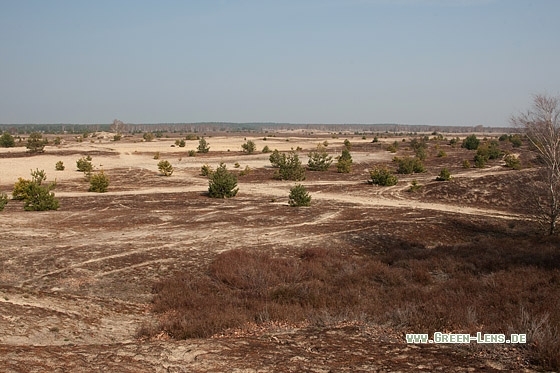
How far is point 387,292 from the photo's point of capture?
11.4m

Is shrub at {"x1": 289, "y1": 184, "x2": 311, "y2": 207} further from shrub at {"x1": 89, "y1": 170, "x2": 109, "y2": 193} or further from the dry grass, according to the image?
shrub at {"x1": 89, "y1": 170, "x2": 109, "y2": 193}

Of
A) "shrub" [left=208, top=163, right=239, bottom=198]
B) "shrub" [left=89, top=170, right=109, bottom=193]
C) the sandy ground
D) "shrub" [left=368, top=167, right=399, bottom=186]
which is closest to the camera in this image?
the sandy ground

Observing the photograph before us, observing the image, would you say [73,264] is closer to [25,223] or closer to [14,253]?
[14,253]

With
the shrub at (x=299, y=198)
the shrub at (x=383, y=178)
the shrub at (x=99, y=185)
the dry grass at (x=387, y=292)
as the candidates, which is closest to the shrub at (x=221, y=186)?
the shrub at (x=299, y=198)

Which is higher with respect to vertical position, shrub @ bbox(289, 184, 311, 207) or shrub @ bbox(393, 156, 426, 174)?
shrub @ bbox(393, 156, 426, 174)

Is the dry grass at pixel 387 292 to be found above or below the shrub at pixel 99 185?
below

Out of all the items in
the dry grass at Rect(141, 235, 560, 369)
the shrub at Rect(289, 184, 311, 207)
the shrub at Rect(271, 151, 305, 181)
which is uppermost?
the shrub at Rect(271, 151, 305, 181)

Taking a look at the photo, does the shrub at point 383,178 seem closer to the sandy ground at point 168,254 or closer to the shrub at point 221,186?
the sandy ground at point 168,254

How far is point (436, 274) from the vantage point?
13.4m

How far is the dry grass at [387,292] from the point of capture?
8062 millimetres

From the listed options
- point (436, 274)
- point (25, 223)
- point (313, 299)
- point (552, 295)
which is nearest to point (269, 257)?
point (313, 299)

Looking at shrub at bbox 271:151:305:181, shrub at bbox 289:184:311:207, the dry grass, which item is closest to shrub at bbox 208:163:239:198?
shrub at bbox 289:184:311:207

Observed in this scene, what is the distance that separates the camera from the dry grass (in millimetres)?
→ 8062

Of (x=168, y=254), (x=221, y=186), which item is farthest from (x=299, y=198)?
(x=168, y=254)
